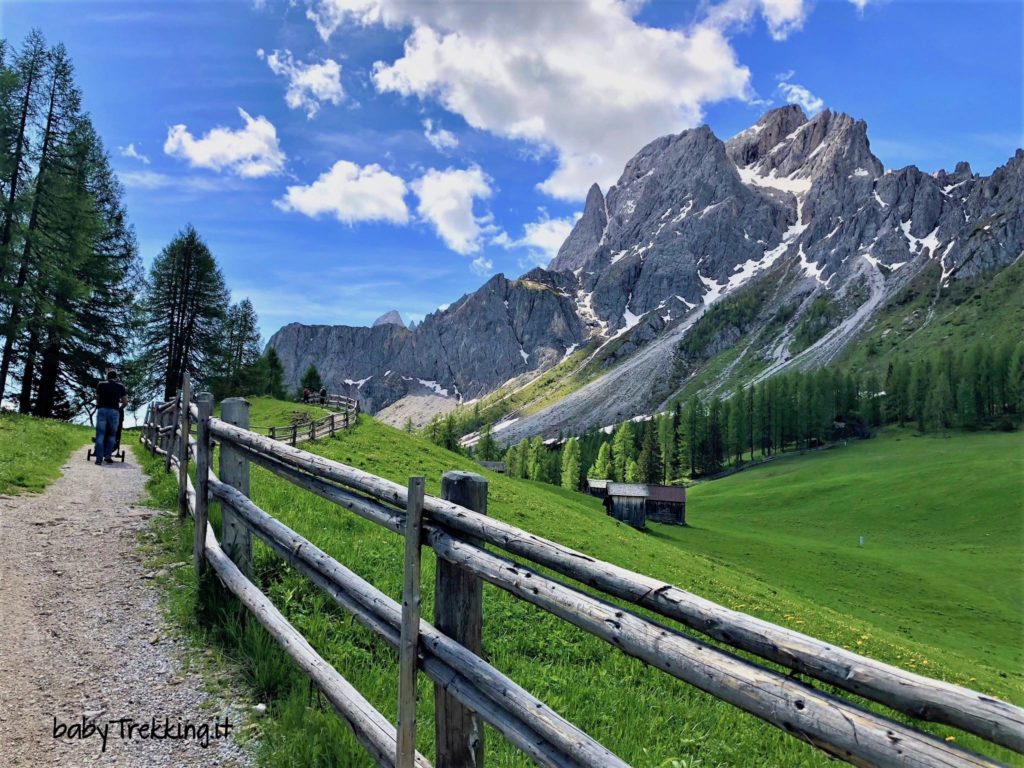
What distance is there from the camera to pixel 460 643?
3666 millimetres

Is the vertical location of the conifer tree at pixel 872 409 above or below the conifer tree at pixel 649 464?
above

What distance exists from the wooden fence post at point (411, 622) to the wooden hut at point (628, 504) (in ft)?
196

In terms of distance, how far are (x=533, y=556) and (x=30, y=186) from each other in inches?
1397

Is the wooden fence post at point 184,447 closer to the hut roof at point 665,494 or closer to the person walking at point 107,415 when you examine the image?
the person walking at point 107,415

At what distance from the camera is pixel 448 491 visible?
3.88 metres

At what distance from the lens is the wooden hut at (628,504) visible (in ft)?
202

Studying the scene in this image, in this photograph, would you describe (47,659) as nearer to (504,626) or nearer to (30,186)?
(504,626)

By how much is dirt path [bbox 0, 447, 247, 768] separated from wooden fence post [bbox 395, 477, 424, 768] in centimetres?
162

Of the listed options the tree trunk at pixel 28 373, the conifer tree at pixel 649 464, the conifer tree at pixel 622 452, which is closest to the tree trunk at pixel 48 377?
the tree trunk at pixel 28 373

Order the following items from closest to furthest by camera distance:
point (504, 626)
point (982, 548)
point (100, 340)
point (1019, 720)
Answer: point (1019, 720) < point (504, 626) < point (100, 340) < point (982, 548)

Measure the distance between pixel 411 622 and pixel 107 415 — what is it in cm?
1843

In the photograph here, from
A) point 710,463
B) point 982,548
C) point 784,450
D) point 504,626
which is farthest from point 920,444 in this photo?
point 504,626

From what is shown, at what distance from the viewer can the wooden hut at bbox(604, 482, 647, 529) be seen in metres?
61.7

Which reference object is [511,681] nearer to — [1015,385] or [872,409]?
[1015,385]
